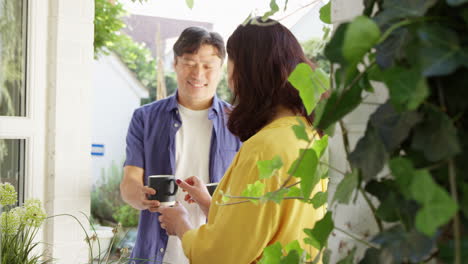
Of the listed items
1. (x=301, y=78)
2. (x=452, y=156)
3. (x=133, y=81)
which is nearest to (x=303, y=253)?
(x=301, y=78)

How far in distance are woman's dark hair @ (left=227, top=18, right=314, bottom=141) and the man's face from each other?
1.00m

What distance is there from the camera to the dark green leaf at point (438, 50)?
329 millimetres

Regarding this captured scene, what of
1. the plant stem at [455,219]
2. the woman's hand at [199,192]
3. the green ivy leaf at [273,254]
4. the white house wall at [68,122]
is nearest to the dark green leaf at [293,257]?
the green ivy leaf at [273,254]

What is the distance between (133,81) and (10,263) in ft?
31.6

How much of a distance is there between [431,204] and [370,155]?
0.09 meters

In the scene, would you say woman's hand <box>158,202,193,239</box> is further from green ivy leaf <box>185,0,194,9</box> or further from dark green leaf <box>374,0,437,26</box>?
dark green leaf <box>374,0,437,26</box>

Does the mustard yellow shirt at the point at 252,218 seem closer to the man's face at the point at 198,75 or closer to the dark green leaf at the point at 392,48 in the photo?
the dark green leaf at the point at 392,48

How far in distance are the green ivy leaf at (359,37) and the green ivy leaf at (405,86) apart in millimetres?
26

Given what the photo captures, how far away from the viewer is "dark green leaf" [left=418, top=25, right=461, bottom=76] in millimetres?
329

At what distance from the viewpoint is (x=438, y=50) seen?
1.11 ft

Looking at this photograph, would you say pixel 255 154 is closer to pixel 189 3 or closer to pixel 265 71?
pixel 265 71

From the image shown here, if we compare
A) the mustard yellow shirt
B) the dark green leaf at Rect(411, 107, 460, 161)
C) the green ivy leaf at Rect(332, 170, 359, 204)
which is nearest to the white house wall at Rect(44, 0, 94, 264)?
the mustard yellow shirt

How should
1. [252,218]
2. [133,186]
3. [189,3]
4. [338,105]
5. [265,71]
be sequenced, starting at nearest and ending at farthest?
[338,105], [189,3], [252,218], [265,71], [133,186]

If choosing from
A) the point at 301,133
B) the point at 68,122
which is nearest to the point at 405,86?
the point at 301,133
